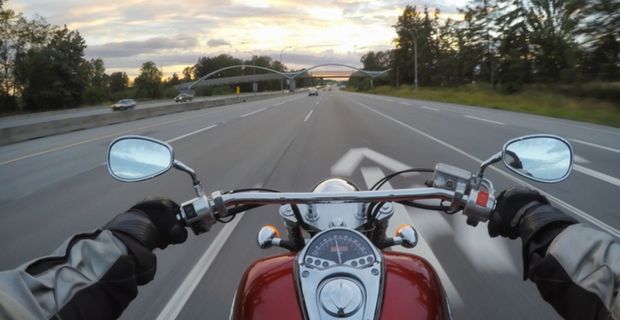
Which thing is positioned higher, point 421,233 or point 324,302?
point 324,302

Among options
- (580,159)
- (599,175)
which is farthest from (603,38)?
(599,175)

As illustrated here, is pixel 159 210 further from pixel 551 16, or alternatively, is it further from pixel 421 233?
pixel 551 16

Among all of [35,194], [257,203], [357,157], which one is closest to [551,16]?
[357,157]

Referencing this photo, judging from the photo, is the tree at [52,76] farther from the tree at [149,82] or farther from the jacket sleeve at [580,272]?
the jacket sleeve at [580,272]

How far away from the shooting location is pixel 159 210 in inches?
86.4

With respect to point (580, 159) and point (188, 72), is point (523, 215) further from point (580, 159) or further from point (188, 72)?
point (188, 72)

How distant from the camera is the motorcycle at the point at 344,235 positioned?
163 cm

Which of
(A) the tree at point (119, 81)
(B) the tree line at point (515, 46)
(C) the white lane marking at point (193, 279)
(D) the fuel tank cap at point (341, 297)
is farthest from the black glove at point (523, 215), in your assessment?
(A) the tree at point (119, 81)

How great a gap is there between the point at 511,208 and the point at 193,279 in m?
3.11

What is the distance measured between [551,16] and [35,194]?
201 feet

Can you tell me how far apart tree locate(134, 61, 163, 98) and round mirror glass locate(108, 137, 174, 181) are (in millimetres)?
117303

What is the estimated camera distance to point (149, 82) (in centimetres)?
12925

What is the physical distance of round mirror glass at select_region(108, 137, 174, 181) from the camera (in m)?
2.43

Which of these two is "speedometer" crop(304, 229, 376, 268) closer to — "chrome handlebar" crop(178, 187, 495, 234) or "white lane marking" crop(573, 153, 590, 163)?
"chrome handlebar" crop(178, 187, 495, 234)
